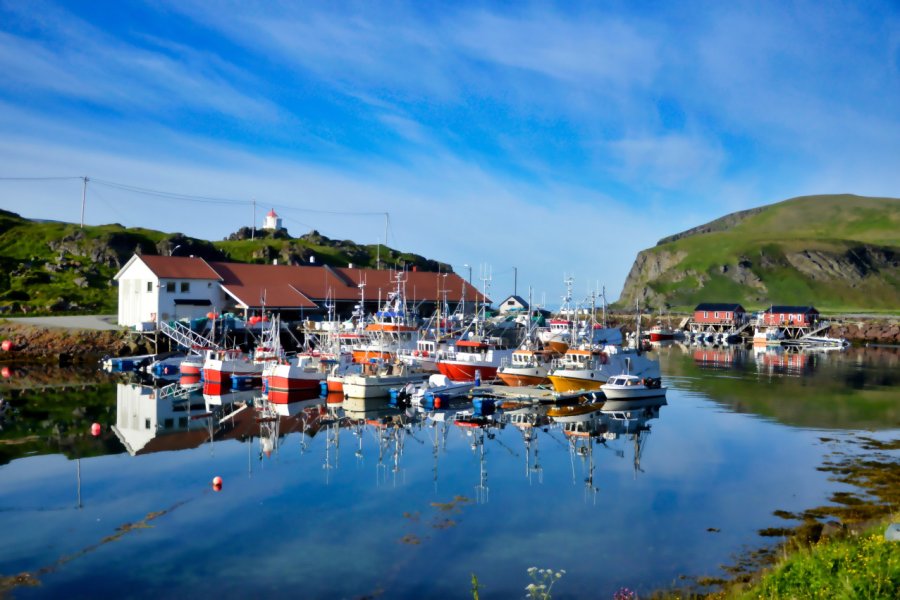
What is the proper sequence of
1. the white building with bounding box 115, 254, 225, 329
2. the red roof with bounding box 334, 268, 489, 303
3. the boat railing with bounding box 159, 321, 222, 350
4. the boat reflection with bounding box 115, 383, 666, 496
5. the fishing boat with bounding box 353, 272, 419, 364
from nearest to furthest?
1. the boat reflection with bounding box 115, 383, 666, 496
2. the fishing boat with bounding box 353, 272, 419, 364
3. the boat railing with bounding box 159, 321, 222, 350
4. the white building with bounding box 115, 254, 225, 329
5. the red roof with bounding box 334, 268, 489, 303

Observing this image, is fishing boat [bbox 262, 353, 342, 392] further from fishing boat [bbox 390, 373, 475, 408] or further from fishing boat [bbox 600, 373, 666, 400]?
fishing boat [bbox 600, 373, 666, 400]

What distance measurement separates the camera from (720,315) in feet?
420

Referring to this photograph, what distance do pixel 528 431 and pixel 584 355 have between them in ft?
43.0

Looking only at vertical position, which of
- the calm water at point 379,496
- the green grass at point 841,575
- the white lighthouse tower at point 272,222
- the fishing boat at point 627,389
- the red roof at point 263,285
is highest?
the white lighthouse tower at point 272,222

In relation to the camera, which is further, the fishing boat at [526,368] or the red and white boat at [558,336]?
the red and white boat at [558,336]

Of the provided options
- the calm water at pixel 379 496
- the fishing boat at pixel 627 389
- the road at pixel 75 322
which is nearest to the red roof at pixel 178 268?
the road at pixel 75 322

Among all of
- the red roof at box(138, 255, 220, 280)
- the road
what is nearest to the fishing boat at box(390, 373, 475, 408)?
the red roof at box(138, 255, 220, 280)

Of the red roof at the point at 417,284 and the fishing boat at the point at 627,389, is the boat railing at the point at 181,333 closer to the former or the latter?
the red roof at the point at 417,284

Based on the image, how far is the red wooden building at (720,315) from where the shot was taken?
127 m

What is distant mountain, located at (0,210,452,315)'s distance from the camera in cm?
8056

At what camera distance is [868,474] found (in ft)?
86.7

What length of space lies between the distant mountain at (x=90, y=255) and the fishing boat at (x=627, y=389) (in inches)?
2287

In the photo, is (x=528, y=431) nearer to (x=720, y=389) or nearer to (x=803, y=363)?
(x=720, y=389)

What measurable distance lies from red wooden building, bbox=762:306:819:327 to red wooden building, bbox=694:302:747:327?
637cm
